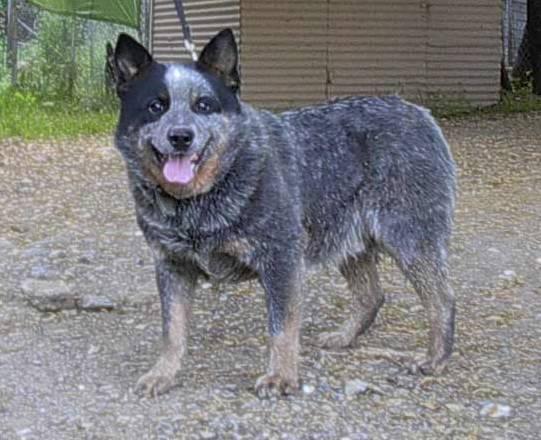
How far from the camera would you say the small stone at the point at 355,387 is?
4566mm

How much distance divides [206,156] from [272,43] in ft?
36.4

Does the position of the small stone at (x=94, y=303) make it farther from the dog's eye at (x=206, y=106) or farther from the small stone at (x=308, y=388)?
the dog's eye at (x=206, y=106)

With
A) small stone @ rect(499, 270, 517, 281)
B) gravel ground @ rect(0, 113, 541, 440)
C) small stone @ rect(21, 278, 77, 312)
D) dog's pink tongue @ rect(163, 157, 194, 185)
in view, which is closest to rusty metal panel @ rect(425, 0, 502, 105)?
gravel ground @ rect(0, 113, 541, 440)

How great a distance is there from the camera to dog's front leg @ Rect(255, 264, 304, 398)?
4430 mm

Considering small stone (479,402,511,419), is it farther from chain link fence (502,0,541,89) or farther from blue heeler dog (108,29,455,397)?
chain link fence (502,0,541,89)

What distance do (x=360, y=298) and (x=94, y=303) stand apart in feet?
4.90

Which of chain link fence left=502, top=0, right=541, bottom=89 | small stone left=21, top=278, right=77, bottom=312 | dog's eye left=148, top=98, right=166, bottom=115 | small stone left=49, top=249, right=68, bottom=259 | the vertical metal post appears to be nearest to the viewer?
dog's eye left=148, top=98, right=166, bottom=115

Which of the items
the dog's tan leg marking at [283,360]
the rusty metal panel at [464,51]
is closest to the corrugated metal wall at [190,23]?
the rusty metal panel at [464,51]

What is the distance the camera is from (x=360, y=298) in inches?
209

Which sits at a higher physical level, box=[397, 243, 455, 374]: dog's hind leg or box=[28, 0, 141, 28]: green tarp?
box=[28, 0, 141, 28]: green tarp

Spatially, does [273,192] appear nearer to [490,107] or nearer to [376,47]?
[376,47]

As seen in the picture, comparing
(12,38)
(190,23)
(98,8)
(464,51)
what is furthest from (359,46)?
(12,38)

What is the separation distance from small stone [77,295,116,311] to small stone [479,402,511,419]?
7.37 feet

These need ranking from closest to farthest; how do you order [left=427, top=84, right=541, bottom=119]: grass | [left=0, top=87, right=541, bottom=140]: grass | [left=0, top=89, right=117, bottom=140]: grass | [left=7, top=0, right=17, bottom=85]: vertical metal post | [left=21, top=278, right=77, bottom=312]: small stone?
[left=21, top=278, right=77, bottom=312]: small stone → [left=0, top=89, right=117, bottom=140]: grass → [left=0, top=87, right=541, bottom=140]: grass → [left=427, top=84, right=541, bottom=119]: grass → [left=7, top=0, right=17, bottom=85]: vertical metal post
